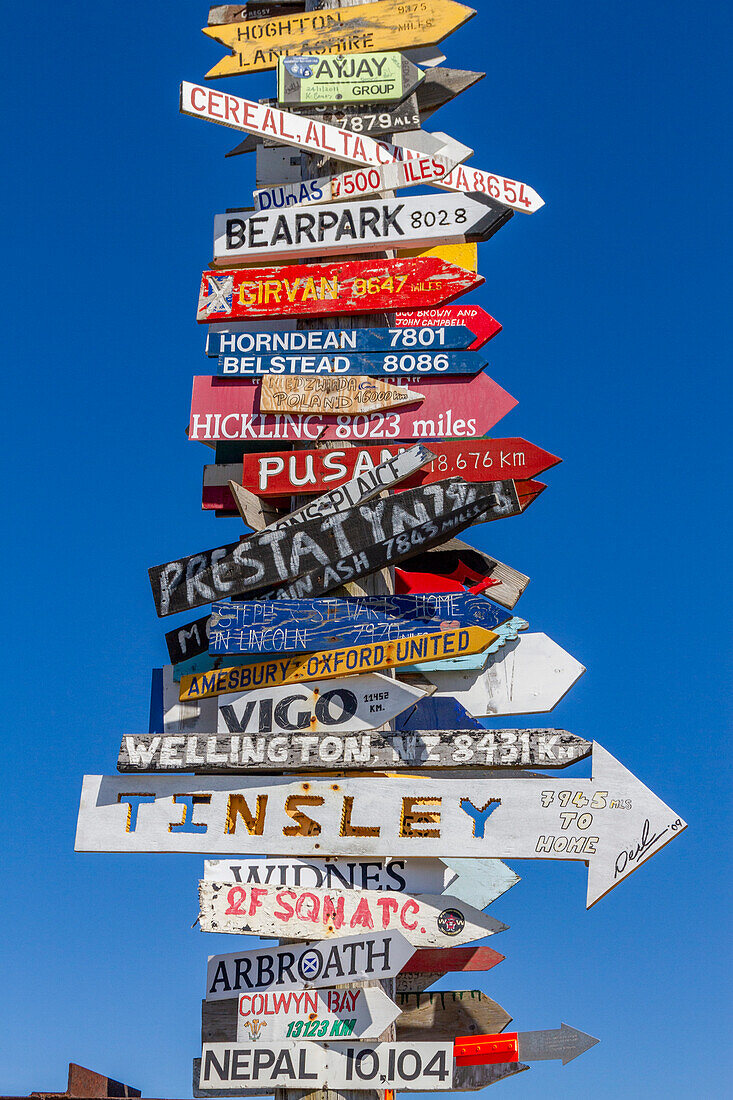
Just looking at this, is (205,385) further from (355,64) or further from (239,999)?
(239,999)

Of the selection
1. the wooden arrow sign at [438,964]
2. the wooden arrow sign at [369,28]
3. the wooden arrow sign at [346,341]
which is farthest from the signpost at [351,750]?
the wooden arrow sign at [369,28]

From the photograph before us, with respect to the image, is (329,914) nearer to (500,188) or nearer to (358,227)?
(358,227)

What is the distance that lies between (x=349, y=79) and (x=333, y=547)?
111 inches

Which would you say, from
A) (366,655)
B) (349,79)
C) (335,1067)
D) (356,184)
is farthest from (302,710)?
(349,79)

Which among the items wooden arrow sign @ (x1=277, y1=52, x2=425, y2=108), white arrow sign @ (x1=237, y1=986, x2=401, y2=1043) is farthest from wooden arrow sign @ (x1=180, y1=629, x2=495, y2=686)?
wooden arrow sign @ (x1=277, y1=52, x2=425, y2=108)

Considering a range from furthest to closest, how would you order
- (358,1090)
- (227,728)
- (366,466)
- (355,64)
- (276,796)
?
1. (355,64)
2. (366,466)
3. (227,728)
4. (276,796)
5. (358,1090)

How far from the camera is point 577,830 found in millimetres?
4918

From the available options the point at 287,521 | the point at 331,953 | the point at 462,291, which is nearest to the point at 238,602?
the point at 287,521

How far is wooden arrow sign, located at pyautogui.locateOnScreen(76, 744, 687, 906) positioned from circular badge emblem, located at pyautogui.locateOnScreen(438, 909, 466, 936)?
0.05 meters

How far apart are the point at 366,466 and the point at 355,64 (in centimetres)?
242

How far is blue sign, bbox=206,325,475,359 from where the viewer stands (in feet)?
20.4

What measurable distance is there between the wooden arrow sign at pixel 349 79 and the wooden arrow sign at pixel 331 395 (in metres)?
1.72

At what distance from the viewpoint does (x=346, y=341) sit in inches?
246
